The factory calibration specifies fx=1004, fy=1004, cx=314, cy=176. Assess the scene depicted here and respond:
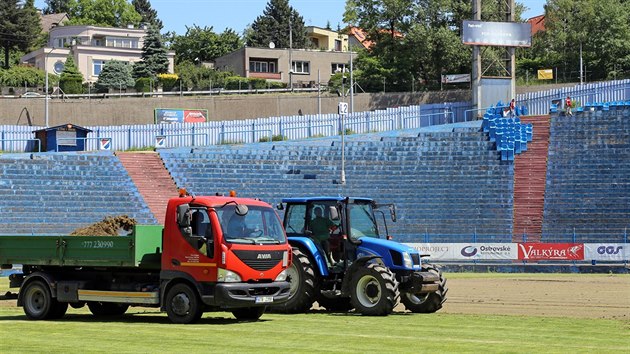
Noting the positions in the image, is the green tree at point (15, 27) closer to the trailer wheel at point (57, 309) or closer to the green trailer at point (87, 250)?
the green trailer at point (87, 250)

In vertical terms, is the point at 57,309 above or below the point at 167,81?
below

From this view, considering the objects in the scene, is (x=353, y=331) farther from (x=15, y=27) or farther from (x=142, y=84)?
(x=15, y=27)

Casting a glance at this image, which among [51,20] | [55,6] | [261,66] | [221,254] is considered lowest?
[221,254]

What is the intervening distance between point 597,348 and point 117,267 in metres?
9.34

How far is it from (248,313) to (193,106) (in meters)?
56.7

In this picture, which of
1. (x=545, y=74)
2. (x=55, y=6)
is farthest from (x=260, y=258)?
(x=55, y=6)

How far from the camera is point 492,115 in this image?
59.3 metres

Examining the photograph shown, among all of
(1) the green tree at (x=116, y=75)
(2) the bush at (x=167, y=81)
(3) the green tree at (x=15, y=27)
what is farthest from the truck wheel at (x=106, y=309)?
(3) the green tree at (x=15, y=27)

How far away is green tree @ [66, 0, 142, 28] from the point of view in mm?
127125

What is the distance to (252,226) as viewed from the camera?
19406mm

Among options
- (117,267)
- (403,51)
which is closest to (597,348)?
(117,267)

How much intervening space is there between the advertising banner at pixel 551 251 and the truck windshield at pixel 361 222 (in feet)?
74.9

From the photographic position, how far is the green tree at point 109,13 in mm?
127125

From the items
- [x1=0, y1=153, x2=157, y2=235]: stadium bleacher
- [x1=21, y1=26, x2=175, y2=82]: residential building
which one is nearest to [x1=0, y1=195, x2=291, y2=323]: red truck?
[x1=0, y1=153, x2=157, y2=235]: stadium bleacher
